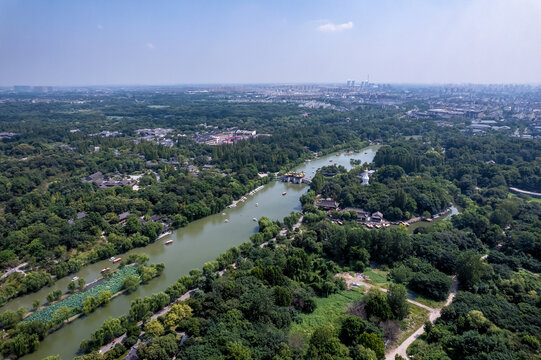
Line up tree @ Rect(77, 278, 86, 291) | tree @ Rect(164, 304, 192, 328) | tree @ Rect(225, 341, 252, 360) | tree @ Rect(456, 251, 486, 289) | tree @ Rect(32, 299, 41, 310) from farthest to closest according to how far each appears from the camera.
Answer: tree @ Rect(77, 278, 86, 291) < tree @ Rect(456, 251, 486, 289) < tree @ Rect(32, 299, 41, 310) < tree @ Rect(164, 304, 192, 328) < tree @ Rect(225, 341, 252, 360)

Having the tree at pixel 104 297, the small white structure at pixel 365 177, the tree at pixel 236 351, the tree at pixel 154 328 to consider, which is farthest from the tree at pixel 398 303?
the small white structure at pixel 365 177

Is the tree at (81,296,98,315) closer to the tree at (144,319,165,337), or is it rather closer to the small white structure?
the tree at (144,319,165,337)

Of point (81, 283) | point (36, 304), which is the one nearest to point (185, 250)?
point (81, 283)

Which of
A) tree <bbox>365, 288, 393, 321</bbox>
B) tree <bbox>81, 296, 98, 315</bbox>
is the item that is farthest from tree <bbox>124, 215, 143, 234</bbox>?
tree <bbox>365, 288, 393, 321</bbox>

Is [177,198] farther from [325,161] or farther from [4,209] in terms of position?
[325,161]

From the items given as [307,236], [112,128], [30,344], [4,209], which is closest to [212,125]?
[112,128]

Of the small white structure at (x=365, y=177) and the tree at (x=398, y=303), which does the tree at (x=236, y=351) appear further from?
the small white structure at (x=365, y=177)

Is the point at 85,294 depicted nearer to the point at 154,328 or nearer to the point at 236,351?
the point at 154,328

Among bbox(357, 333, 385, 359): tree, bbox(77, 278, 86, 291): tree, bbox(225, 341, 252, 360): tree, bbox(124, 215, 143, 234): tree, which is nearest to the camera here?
bbox(225, 341, 252, 360): tree

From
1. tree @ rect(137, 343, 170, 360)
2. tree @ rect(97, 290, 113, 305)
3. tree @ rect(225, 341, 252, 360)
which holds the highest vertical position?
tree @ rect(225, 341, 252, 360)
